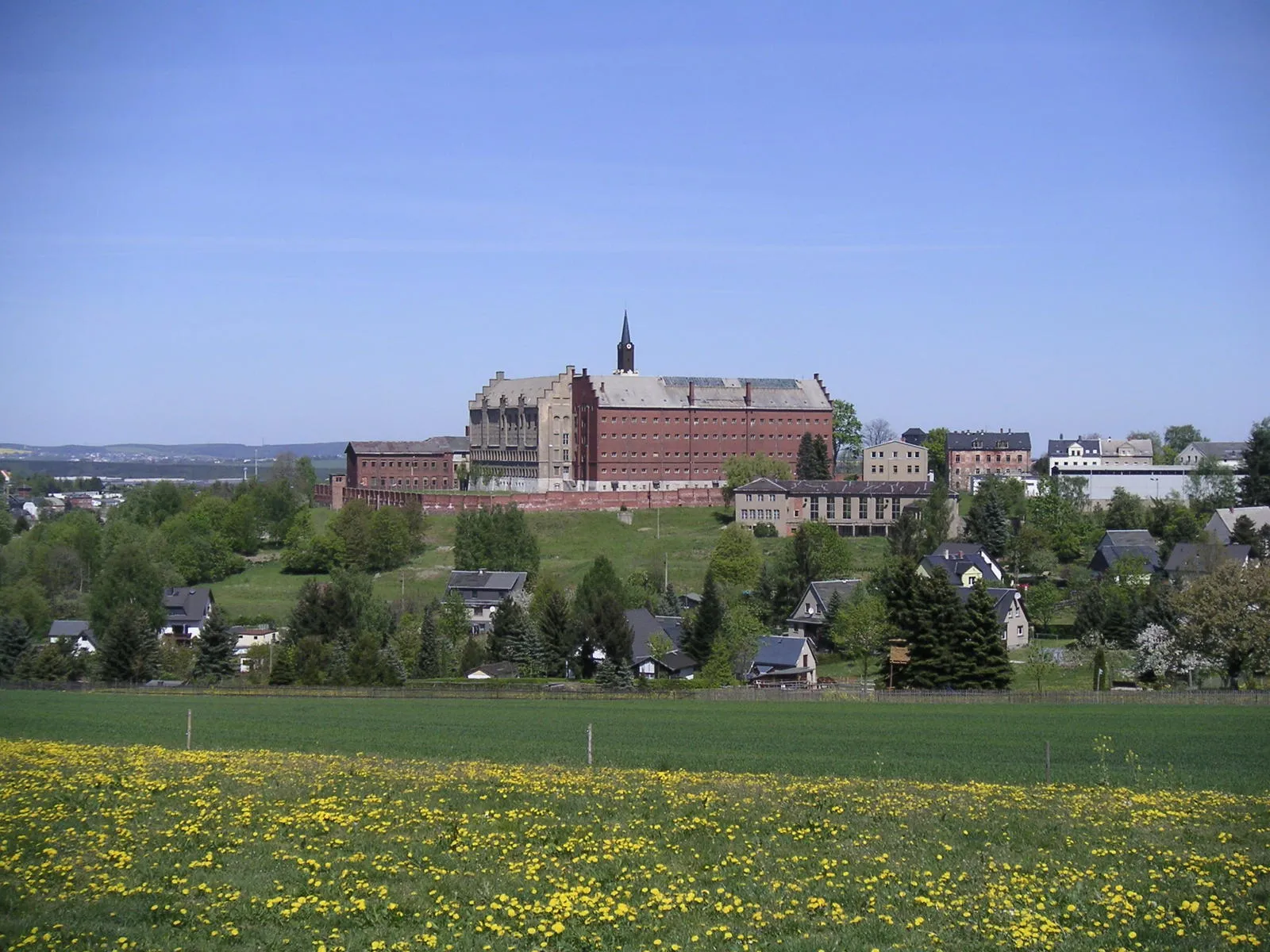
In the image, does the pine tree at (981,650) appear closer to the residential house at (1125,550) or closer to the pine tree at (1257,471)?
the residential house at (1125,550)

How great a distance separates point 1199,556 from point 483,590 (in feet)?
127

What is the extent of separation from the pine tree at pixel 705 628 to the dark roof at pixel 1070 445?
88440mm

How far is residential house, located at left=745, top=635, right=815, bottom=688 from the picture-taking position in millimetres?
55250

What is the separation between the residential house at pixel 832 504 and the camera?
92062 mm

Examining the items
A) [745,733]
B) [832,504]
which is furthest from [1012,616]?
[745,733]

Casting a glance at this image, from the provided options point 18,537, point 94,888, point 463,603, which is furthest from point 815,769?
point 18,537

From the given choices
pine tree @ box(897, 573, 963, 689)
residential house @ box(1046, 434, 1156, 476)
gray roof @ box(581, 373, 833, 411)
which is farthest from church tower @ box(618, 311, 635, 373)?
pine tree @ box(897, 573, 963, 689)

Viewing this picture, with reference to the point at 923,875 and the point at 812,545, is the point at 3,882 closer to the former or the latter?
the point at 923,875

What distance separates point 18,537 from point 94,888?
82772mm

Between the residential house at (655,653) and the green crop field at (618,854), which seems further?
the residential house at (655,653)

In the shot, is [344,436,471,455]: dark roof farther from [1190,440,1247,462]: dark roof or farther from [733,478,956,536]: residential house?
[1190,440,1247,462]: dark roof

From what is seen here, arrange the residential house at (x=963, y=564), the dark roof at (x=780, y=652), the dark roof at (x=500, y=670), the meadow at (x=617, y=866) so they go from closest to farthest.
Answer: the meadow at (x=617, y=866), the dark roof at (x=500, y=670), the dark roof at (x=780, y=652), the residential house at (x=963, y=564)

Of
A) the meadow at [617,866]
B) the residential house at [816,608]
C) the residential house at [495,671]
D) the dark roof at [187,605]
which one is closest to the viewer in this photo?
the meadow at [617,866]

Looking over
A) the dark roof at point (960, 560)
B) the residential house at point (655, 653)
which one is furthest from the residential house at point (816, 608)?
the residential house at point (655, 653)
